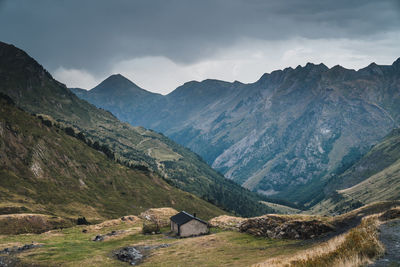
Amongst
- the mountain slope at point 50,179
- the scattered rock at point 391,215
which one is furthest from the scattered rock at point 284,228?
the mountain slope at point 50,179

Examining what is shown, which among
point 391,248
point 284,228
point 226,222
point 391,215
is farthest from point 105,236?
point 391,248

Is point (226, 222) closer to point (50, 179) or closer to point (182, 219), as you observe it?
point (182, 219)

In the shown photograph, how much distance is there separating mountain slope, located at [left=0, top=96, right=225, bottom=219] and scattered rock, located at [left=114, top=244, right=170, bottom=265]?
73623 mm

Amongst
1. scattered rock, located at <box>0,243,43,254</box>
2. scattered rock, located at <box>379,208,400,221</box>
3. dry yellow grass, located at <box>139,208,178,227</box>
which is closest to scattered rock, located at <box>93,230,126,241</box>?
scattered rock, located at <box>0,243,43,254</box>

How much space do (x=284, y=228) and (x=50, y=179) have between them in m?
144

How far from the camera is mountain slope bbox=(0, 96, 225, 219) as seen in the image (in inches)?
5354

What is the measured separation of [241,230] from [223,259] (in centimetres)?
2142

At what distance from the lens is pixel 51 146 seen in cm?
18350

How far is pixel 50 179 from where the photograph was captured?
16100 centimetres

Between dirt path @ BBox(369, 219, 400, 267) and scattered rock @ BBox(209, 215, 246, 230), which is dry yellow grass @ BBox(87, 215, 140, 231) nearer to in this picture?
scattered rock @ BBox(209, 215, 246, 230)

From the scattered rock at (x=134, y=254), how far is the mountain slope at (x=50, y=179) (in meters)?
73.6

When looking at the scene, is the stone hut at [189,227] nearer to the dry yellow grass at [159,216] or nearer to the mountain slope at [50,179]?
the dry yellow grass at [159,216]

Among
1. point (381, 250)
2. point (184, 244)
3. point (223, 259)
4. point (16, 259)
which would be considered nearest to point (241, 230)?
point (184, 244)

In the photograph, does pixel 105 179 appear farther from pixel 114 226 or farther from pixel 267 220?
pixel 267 220
